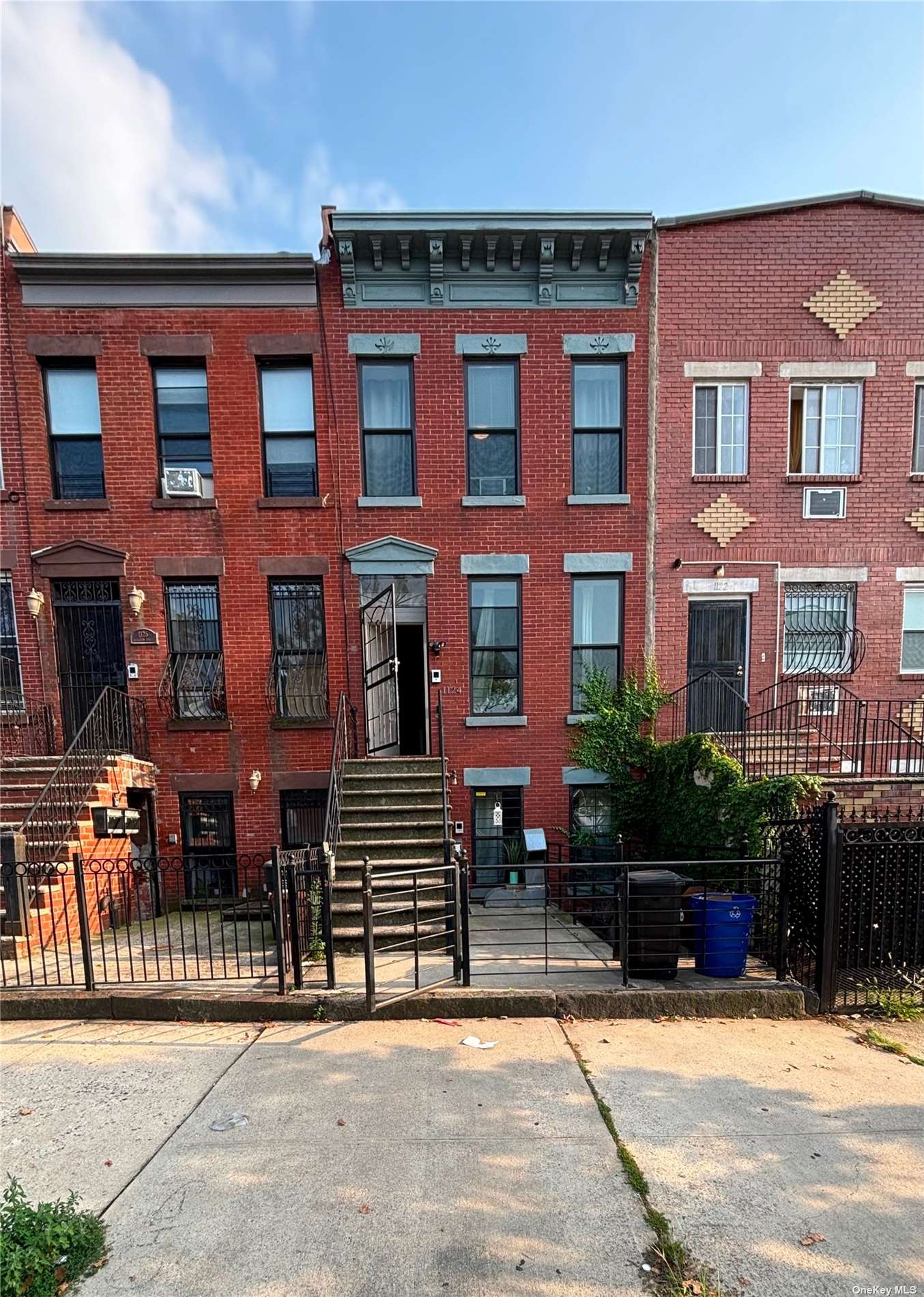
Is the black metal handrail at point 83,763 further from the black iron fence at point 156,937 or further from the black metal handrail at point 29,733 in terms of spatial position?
the black metal handrail at point 29,733

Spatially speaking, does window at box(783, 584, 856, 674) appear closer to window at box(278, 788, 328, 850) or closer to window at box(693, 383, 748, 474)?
window at box(693, 383, 748, 474)

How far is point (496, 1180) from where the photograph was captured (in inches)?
112

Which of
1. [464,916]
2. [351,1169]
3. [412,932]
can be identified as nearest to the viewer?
[351,1169]

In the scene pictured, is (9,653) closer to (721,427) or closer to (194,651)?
(194,651)

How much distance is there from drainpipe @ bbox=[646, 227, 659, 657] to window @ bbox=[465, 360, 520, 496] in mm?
2169

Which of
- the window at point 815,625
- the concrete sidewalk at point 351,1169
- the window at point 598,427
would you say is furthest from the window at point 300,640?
the window at point 815,625

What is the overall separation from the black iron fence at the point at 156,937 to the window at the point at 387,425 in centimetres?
577

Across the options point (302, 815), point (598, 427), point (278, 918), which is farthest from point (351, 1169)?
point (598, 427)

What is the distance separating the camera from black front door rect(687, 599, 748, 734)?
862 cm

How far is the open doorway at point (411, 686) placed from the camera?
9.09 metres

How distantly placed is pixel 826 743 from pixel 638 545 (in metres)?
4.31

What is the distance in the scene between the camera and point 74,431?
8305mm

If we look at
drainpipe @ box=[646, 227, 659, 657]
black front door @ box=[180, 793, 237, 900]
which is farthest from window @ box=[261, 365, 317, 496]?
drainpipe @ box=[646, 227, 659, 657]

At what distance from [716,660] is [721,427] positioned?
3.86 meters
